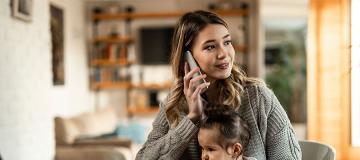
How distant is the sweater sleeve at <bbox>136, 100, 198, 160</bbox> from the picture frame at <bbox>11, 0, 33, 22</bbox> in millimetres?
1468

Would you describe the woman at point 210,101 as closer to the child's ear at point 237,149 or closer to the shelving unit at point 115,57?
the child's ear at point 237,149

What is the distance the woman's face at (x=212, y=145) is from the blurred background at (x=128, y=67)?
2.82 feet

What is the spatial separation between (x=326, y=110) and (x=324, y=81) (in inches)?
8.3

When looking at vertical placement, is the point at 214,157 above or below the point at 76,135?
above

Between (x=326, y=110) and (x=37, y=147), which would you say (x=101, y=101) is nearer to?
(x=37, y=147)

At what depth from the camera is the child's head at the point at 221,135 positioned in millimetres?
1520

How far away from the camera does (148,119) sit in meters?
7.18

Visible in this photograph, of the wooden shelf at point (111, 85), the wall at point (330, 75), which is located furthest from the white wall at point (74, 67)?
the wall at point (330, 75)

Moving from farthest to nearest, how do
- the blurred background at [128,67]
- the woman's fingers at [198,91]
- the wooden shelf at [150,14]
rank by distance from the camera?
the wooden shelf at [150,14], the blurred background at [128,67], the woman's fingers at [198,91]

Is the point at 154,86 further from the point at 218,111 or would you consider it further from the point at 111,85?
the point at 218,111

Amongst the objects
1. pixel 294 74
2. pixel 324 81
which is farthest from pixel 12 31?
pixel 294 74

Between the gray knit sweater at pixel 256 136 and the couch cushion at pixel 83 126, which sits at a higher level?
the gray knit sweater at pixel 256 136

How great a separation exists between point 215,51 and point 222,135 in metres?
0.30
